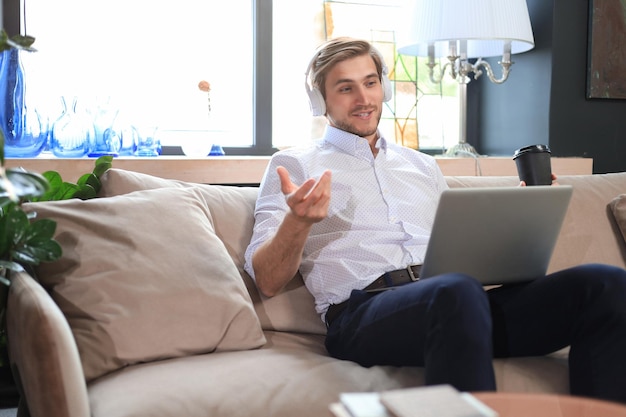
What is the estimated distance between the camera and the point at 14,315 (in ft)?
4.49

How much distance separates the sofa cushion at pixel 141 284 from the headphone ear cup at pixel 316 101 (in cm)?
51

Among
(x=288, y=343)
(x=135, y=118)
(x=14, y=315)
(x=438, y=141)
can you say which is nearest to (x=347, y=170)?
(x=288, y=343)

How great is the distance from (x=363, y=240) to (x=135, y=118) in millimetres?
A: 1620

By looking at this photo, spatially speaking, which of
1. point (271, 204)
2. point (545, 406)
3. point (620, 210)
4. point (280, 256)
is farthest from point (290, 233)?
point (620, 210)

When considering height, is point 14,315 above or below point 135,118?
below

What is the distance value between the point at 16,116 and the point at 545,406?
198 cm

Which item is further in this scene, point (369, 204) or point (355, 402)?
point (369, 204)

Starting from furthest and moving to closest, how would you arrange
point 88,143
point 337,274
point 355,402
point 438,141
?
point 438,141, point 88,143, point 337,274, point 355,402

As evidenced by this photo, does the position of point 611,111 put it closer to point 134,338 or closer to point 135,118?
point 135,118

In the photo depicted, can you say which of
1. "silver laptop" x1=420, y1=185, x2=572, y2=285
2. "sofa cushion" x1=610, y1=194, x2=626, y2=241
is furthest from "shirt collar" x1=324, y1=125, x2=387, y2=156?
"sofa cushion" x1=610, y1=194, x2=626, y2=241

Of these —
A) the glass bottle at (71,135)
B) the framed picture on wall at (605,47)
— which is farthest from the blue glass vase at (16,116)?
the framed picture on wall at (605,47)

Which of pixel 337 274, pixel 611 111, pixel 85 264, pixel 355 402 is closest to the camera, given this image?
pixel 355 402

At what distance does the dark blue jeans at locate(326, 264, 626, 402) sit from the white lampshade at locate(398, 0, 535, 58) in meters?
1.41

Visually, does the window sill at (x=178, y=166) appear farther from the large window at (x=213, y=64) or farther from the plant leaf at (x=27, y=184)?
the plant leaf at (x=27, y=184)
